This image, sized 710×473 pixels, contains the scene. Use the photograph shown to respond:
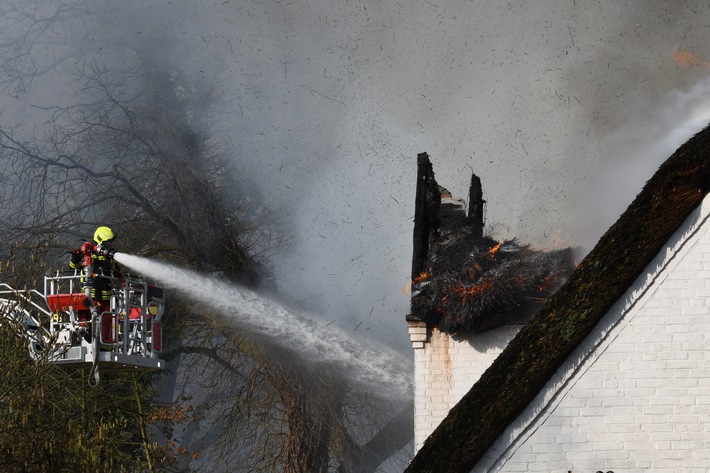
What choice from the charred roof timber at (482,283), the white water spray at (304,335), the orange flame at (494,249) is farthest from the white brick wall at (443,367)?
the white water spray at (304,335)

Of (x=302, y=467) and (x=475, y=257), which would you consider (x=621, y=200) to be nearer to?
(x=475, y=257)

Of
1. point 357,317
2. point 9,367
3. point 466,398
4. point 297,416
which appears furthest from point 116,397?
point 466,398

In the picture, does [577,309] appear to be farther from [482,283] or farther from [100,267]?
[100,267]

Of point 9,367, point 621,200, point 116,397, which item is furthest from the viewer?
point 116,397

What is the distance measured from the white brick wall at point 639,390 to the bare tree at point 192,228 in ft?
47.0

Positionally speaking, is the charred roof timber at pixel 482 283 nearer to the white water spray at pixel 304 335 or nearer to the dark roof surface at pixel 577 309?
the dark roof surface at pixel 577 309

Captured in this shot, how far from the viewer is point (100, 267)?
15.9m

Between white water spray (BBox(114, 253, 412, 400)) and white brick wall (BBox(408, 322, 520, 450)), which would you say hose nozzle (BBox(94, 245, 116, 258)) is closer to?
white brick wall (BBox(408, 322, 520, 450))

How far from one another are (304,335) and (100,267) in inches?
399

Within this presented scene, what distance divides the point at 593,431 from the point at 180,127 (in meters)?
17.8

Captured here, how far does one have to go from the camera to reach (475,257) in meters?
14.6

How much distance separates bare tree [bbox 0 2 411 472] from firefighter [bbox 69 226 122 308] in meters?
8.62

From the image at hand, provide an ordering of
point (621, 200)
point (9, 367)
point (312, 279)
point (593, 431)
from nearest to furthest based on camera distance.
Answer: point (593, 431), point (9, 367), point (621, 200), point (312, 279)

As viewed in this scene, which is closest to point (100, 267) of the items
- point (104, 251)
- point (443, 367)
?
point (104, 251)
